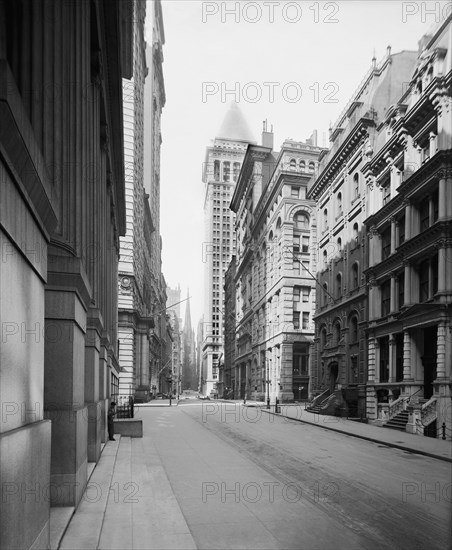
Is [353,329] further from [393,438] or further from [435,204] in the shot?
[393,438]

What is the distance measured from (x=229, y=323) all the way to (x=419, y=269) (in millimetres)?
84518

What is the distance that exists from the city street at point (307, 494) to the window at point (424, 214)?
456 inches

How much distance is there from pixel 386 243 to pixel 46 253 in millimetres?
27060

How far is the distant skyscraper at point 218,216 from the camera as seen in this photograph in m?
123

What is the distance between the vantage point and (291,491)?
11656 mm

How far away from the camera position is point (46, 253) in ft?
22.0

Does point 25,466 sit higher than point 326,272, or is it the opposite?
point 326,272

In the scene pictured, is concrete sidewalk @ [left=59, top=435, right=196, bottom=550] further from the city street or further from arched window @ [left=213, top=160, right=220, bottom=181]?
arched window @ [left=213, top=160, right=220, bottom=181]

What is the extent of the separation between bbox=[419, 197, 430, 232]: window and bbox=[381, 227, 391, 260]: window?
378cm

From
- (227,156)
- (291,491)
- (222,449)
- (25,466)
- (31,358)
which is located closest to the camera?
(25,466)

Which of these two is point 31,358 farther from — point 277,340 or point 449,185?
point 277,340

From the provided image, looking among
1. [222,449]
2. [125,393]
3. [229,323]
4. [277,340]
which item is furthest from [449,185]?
[229,323]

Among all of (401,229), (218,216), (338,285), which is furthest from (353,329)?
(218,216)

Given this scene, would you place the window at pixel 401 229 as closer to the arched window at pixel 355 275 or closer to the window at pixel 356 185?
the arched window at pixel 355 275
